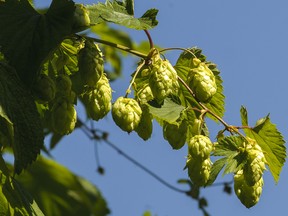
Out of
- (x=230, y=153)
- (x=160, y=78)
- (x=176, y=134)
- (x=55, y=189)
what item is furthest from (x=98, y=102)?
(x=55, y=189)

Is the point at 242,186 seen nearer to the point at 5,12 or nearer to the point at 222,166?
the point at 222,166

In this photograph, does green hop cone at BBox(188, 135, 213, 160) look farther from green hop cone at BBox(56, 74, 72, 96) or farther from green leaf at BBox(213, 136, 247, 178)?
green hop cone at BBox(56, 74, 72, 96)

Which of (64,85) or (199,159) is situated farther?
(199,159)

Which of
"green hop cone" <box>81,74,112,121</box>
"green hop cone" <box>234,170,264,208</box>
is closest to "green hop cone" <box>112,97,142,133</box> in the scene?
"green hop cone" <box>81,74,112,121</box>

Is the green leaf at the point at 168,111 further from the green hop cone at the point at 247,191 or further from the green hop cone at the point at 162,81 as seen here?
the green hop cone at the point at 247,191

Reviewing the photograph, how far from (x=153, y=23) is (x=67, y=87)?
34cm

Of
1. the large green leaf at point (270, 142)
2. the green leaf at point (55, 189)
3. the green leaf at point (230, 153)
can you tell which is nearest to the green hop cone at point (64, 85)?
the green leaf at point (230, 153)

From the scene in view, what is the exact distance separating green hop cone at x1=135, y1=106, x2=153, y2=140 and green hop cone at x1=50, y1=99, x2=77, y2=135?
23 cm

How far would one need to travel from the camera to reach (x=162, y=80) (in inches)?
94.3

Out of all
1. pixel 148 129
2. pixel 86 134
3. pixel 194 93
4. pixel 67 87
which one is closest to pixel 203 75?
pixel 194 93

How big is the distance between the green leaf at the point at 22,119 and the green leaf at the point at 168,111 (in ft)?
1.43

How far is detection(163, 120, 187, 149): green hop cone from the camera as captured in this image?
8.54ft

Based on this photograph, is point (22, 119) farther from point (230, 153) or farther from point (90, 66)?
point (230, 153)

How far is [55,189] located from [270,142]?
176 centimetres
